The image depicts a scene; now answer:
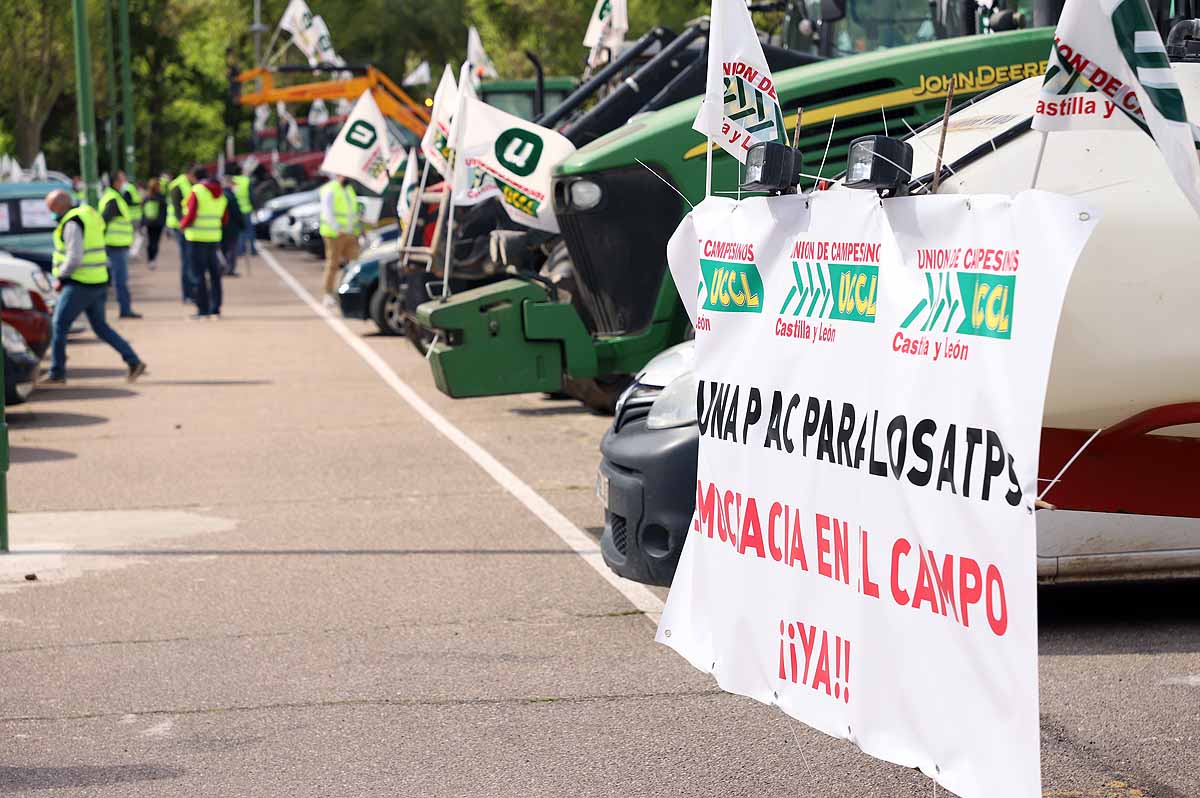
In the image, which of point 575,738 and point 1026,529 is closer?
point 1026,529

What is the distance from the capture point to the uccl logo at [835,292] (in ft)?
14.6

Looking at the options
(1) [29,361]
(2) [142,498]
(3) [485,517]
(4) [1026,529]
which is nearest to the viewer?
(4) [1026,529]

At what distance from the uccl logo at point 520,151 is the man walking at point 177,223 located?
13149mm

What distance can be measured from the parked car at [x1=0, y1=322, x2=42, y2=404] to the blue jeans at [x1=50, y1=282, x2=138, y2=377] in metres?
1.69

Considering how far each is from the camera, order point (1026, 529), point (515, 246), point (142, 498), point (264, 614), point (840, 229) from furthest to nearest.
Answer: point (515, 246) → point (142, 498) → point (264, 614) → point (840, 229) → point (1026, 529)

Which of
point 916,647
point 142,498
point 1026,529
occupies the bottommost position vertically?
point 142,498

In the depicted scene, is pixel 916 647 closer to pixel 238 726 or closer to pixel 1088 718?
pixel 1088 718

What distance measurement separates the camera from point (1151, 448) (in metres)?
5.95

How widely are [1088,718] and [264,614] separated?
10.7 feet

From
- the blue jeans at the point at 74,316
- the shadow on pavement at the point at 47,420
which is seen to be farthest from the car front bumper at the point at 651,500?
the blue jeans at the point at 74,316

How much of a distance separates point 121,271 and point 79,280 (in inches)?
274

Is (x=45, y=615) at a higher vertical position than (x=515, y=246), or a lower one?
lower

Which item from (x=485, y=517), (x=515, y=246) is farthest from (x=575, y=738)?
(x=515, y=246)

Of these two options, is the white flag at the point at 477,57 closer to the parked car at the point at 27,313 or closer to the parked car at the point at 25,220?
the parked car at the point at 25,220
